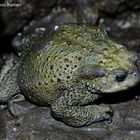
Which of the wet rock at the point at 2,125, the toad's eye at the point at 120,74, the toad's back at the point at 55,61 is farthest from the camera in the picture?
the wet rock at the point at 2,125

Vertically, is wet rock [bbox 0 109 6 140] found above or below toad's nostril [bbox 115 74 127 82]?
below

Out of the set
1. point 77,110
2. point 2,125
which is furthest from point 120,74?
point 2,125

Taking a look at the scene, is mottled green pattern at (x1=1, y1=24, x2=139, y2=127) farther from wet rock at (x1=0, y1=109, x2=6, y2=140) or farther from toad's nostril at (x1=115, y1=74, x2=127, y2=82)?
wet rock at (x1=0, y1=109, x2=6, y2=140)

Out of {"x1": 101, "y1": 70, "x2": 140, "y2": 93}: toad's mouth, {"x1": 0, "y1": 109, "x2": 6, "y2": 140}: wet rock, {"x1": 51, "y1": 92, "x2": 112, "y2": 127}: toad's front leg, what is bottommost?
{"x1": 0, "y1": 109, "x2": 6, "y2": 140}: wet rock

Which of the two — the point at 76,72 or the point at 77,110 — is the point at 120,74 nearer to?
the point at 76,72

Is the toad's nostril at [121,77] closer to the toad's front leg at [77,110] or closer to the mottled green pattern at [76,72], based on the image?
the mottled green pattern at [76,72]

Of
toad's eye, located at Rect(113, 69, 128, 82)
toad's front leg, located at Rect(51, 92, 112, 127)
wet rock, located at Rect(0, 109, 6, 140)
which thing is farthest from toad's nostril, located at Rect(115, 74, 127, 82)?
wet rock, located at Rect(0, 109, 6, 140)

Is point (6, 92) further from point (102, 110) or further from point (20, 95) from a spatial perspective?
point (102, 110)

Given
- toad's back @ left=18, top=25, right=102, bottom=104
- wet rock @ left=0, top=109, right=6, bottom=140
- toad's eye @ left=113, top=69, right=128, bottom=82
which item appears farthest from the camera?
wet rock @ left=0, top=109, right=6, bottom=140

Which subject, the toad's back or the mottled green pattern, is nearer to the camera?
the mottled green pattern

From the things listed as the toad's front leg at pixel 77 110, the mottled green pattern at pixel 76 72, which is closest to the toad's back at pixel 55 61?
the mottled green pattern at pixel 76 72
